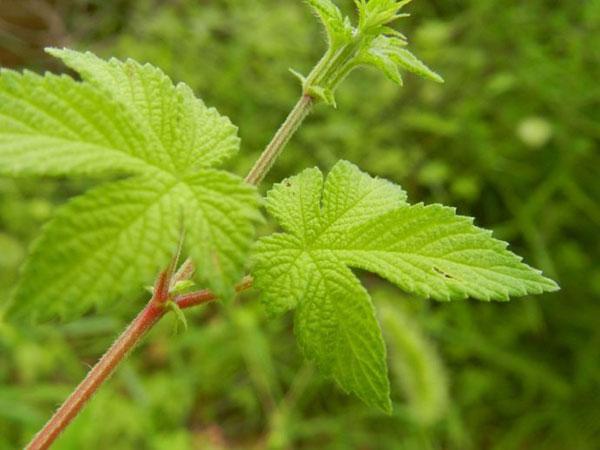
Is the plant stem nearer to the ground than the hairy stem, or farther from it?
farther from it

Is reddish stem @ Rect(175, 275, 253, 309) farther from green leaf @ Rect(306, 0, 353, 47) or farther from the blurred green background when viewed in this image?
the blurred green background

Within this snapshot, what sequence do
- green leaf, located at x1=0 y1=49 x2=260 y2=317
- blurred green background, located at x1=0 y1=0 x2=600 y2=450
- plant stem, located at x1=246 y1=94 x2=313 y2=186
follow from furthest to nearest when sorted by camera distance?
1. blurred green background, located at x1=0 y1=0 x2=600 y2=450
2. plant stem, located at x1=246 y1=94 x2=313 y2=186
3. green leaf, located at x1=0 y1=49 x2=260 y2=317

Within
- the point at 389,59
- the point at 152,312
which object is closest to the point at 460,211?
the point at 389,59

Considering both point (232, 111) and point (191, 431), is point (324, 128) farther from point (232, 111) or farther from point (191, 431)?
point (191, 431)

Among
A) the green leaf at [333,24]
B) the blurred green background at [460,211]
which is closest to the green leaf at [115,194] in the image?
the green leaf at [333,24]

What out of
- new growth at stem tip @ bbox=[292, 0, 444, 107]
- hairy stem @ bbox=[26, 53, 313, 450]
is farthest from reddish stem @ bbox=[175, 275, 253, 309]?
new growth at stem tip @ bbox=[292, 0, 444, 107]

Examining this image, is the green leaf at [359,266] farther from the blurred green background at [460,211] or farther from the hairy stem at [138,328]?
the blurred green background at [460,211]
